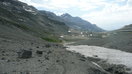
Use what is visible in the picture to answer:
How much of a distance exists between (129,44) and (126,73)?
6502 centimetres

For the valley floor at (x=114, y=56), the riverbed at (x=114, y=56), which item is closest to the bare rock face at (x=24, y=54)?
the valley floor at (x=114, y=56)

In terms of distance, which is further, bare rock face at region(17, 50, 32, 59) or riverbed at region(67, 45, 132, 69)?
riverbed at region(67, 45, 132, 69)

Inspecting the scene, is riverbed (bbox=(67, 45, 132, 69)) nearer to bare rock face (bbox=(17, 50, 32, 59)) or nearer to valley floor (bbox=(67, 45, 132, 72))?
valley floor (bbox=(67, 45, 132, 72))

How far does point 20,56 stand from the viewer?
117 feet

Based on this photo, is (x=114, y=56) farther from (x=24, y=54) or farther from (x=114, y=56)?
(x=24, y=54)

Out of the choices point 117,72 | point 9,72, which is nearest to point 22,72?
point 9,72

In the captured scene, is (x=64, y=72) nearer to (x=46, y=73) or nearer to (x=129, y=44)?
(x=46, y=73)

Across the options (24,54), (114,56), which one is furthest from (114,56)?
(24,54)

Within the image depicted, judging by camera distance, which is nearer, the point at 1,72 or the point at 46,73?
the point at 1,72

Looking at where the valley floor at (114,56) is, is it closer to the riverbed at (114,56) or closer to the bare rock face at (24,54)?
the riverbed at (114,56)

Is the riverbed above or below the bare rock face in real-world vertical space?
below

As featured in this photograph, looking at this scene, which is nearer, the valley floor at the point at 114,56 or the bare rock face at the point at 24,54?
the bare rock face at the point at 24,54

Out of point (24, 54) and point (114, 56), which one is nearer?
point (24, 54)

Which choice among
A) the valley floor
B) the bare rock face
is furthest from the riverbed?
the bare rock face
